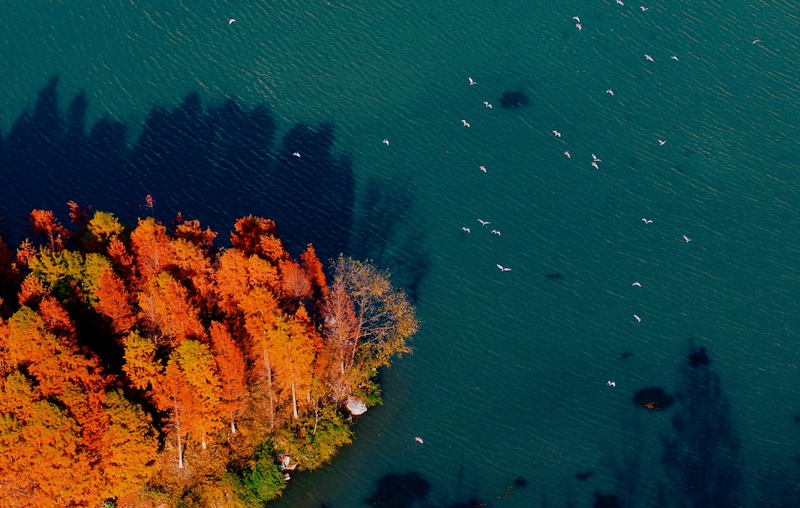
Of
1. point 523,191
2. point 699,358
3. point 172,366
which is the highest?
point 523,191

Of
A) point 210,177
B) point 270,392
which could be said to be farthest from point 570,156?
point 270,392

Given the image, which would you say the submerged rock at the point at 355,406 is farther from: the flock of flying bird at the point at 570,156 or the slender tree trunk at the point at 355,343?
the flock of flying bird at the point at 570,156

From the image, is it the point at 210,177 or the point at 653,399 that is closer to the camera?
the point at 653,399

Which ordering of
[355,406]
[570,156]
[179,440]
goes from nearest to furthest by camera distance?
[179,440]
[355,406]
[570,156]

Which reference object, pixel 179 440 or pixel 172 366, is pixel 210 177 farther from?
pixel 179 440

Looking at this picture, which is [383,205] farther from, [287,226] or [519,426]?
[519,426]

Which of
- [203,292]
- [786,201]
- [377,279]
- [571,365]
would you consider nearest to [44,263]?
[203,292]

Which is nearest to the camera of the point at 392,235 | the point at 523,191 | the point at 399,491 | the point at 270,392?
the point at 270,392

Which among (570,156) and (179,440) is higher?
(570,156)
